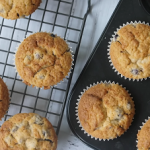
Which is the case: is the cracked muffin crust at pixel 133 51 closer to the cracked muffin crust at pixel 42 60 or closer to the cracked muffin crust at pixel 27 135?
the cracked muffin crust at pixel 42 60

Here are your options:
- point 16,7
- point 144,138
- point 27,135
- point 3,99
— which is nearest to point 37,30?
point 16,7

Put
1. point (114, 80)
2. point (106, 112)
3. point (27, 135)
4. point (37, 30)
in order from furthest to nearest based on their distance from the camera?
point (37, 30) → point (114, 80) → point (106, 112) → point (27, 135)

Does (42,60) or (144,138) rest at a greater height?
(42,60)

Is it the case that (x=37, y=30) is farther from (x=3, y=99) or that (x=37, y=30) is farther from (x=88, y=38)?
(x=3, y=99)

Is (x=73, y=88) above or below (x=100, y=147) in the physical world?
above

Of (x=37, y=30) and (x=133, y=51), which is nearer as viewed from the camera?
(x=133, y=51)

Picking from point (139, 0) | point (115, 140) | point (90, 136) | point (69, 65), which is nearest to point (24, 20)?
point (69, 65)

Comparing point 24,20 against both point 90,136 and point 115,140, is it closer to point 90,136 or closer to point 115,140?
point 90,136
